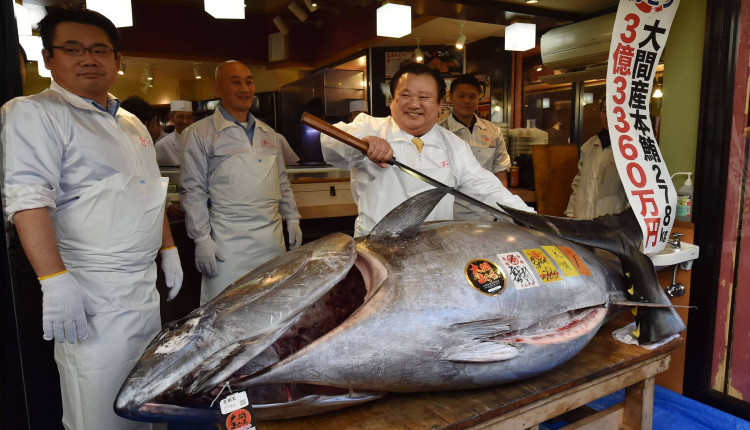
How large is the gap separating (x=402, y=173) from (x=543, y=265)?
0.97m

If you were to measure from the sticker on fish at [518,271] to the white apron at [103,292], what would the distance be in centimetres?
140

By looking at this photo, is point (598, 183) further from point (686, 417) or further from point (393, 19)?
point (393, 19)

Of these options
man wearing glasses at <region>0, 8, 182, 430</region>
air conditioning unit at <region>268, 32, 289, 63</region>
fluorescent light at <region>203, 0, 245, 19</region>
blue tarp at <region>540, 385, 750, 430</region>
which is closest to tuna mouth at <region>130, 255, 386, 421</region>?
man wearing glasses at <region>0, 8, 182, 430</region>

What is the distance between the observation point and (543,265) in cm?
164

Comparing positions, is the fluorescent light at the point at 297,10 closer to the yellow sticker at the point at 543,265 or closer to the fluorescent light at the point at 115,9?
the fluorescent light at the point at 115,9

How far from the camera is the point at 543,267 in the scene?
164cm

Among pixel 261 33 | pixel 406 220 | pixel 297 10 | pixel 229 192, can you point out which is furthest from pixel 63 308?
pixel 261 33

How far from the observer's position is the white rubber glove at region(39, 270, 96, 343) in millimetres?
1640

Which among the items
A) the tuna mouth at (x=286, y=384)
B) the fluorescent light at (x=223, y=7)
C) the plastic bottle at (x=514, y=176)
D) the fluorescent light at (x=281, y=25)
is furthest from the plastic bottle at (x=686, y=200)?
the fluorescent light at (x=281, y=25)

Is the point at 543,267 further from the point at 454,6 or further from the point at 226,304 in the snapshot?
Answer: the point at 454,6

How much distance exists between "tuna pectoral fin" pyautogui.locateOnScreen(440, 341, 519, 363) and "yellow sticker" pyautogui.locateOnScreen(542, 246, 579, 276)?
40 cm

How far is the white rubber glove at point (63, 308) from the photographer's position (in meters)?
1.64

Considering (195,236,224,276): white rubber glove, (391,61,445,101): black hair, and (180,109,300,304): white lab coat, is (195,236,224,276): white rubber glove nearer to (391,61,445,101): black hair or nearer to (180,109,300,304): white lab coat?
(180,109,300,304): white lab coat

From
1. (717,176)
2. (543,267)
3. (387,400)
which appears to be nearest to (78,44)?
(387,400)
